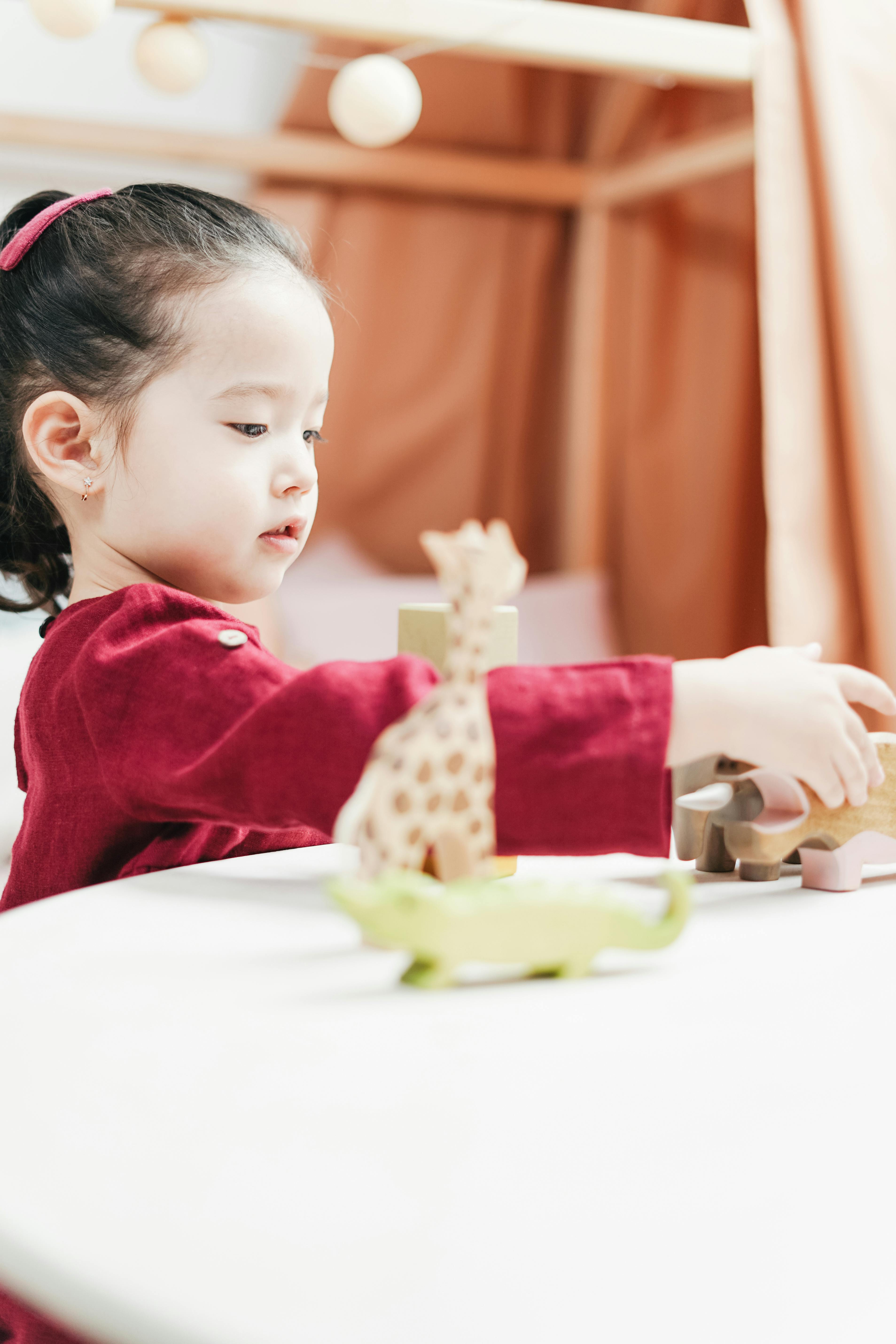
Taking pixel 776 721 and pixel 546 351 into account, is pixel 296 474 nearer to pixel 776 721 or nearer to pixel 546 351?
pixel 776 721

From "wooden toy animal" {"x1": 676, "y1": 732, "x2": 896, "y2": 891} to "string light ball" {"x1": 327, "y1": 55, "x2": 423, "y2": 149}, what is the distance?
0.80 meters

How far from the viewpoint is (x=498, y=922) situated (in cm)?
37

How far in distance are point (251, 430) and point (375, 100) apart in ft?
1.92

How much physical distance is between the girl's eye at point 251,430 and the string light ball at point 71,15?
1.78ft

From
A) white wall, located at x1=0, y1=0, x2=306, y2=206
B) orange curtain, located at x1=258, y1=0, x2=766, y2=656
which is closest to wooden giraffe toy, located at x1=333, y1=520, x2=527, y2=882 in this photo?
white wall, located at x1=0, y1=0, x2=306, y2=206

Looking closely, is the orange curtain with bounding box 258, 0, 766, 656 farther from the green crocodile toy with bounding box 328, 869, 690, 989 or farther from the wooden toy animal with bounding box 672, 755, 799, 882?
the green crocodile toy with bounding box 328, 869, 690, 989

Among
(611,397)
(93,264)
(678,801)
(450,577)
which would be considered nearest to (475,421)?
(611,397)

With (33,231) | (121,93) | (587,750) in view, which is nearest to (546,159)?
(121,93)

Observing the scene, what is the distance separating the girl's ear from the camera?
25.0 inches

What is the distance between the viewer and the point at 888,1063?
0.32m

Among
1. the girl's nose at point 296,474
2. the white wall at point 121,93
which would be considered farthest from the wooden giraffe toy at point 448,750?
the white wall at point 121,93

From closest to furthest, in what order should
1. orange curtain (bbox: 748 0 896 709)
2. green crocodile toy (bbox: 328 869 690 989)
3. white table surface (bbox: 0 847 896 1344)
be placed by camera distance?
1. white table surface (bbox: 0 847 896 1344)
2. green crocodile toy (bbox: 328 869 690 989)
3. orange curtain (bbox: 748 0 896 709)

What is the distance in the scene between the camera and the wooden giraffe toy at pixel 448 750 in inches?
A: 14.8

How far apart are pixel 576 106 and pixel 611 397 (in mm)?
415
